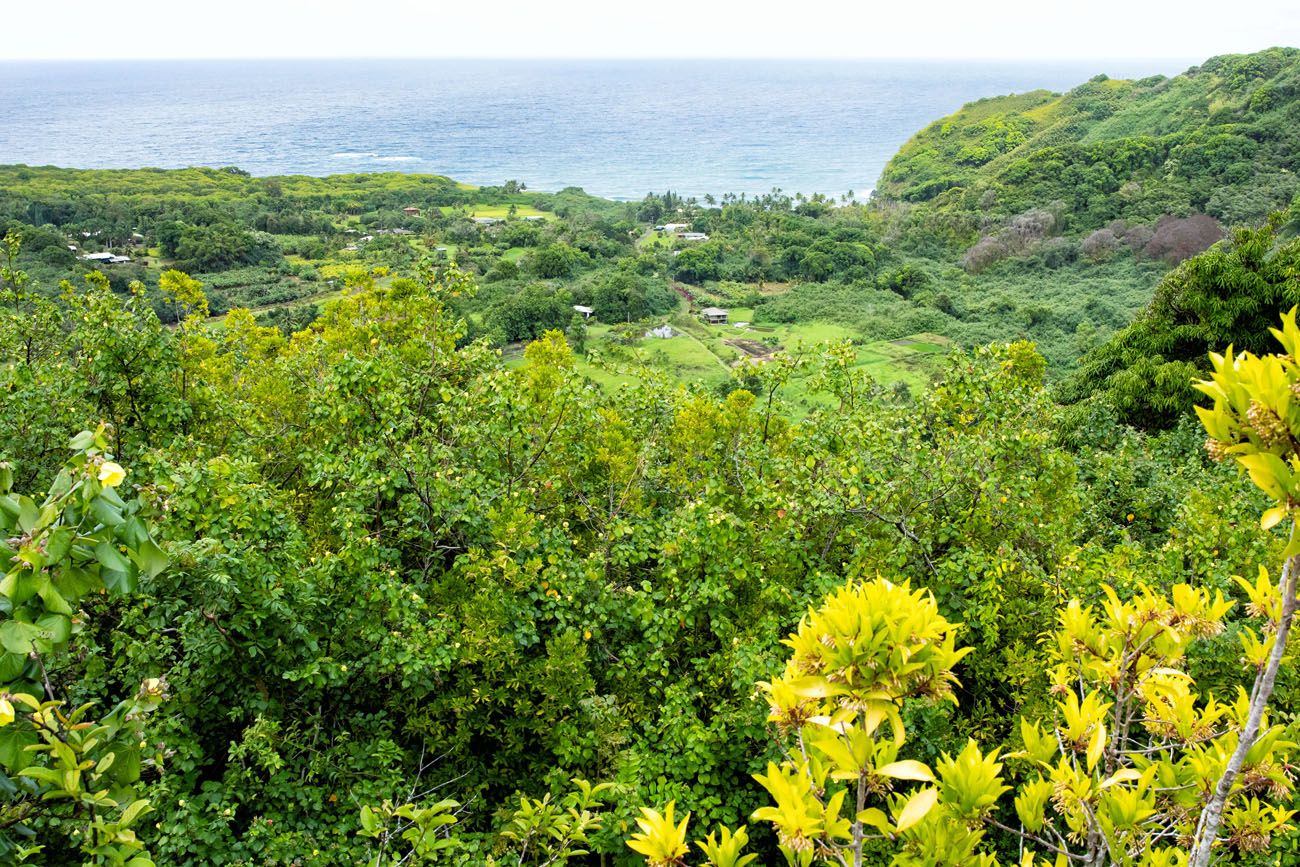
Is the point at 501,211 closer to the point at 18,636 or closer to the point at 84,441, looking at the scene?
the point at 84,441

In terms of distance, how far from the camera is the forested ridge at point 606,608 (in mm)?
1965

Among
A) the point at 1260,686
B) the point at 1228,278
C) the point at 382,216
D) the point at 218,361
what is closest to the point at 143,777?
the point at 1260,686

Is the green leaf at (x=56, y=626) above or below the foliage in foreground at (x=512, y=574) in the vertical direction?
above

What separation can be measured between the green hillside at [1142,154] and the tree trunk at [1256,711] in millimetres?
55678

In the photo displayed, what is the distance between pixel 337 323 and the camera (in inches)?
408

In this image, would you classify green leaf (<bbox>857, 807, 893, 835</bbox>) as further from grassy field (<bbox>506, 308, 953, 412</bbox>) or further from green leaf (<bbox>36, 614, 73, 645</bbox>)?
grassy field (<bbox>506, 308, 953, 412</bbox>)

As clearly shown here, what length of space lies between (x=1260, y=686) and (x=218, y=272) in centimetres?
5507

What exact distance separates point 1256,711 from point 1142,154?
67.4m

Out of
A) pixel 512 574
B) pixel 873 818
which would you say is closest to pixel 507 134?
pixel 512 574

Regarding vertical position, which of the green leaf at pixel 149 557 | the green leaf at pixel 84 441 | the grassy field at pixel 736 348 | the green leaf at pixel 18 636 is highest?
the green leaf at pixel 84 441

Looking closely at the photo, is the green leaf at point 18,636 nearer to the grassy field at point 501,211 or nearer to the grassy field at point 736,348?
the grassy field at point 736,348

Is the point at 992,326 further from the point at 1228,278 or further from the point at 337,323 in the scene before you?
the point at 337,323

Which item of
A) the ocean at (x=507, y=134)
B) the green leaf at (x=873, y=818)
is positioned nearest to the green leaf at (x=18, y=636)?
the green leaf at (x=873, y=818)

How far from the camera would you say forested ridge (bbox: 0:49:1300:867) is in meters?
1.96
